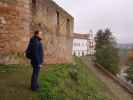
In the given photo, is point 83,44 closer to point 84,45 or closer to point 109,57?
point 84,45

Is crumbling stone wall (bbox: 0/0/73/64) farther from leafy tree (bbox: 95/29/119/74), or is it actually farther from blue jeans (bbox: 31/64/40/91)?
leafy tree (bbox: 95/29/119/74)

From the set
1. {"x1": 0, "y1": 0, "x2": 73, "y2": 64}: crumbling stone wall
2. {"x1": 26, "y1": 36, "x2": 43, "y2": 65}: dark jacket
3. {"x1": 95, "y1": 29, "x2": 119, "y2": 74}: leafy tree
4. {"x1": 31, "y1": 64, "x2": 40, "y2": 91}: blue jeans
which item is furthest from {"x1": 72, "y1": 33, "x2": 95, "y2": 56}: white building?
{"x1": 26, "y1": 36, "x2": 43, "y2": 65}: dark jacket

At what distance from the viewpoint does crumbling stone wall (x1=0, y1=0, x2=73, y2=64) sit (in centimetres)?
1011

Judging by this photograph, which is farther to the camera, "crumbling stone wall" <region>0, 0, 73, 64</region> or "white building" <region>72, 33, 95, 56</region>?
"white building" <region>72, 33, 95, 56</region>

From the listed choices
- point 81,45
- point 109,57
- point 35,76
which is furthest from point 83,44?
point 35,76

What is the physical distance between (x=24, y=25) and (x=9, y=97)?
192 inches

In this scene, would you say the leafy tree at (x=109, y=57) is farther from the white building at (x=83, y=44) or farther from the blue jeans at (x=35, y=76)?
the blue jeans at (x=35, y=76)

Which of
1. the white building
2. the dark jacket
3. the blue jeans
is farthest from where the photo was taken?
the white building

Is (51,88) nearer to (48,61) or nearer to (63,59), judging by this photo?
(48,61)

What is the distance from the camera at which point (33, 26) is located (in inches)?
479

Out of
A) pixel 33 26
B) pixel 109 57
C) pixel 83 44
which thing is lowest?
pixel 109 57

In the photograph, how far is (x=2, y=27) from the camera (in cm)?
1000

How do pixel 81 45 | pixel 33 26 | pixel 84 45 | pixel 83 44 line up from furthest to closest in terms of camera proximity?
pixel 84 45
pixel 83 44
pixel 81 45
pixel 33 26

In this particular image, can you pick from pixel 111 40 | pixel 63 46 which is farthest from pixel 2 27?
pixel 111 40
